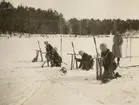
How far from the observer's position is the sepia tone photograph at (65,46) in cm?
242

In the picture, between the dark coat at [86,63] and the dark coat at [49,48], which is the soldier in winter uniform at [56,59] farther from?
the dark coat at [86,63]

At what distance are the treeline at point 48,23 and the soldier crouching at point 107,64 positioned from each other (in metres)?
0.18

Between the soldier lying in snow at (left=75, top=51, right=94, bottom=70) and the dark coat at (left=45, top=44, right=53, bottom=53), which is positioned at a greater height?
the dark coat at (left=45, top=44, right=53, bottom=53)

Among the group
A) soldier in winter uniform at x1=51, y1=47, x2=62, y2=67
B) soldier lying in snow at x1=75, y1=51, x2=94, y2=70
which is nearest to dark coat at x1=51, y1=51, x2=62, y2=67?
soldier in winter uniform at x1=51, y1=47, x2=62, y2=67

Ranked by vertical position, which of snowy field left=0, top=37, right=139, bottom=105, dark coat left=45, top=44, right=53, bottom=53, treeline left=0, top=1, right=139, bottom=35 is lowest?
snowy field left=0, top=37, right=139, bottom=105

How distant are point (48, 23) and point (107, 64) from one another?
59 cm

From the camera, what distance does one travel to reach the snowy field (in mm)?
2350

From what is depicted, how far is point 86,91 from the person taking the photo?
7.92 feet

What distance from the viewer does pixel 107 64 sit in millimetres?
2877

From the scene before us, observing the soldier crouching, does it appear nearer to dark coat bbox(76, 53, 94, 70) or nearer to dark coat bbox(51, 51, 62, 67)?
dark coat bbox(76, 53, 94, 70)

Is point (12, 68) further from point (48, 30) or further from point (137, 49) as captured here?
point (137, 49)

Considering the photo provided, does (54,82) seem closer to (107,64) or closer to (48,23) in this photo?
(48,23)

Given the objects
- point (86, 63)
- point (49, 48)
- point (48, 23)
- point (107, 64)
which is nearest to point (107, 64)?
point (107, 64)

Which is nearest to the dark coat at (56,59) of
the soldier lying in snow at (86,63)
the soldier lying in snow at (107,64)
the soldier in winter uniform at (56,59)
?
the soldier in winter uniform at (56,59)
